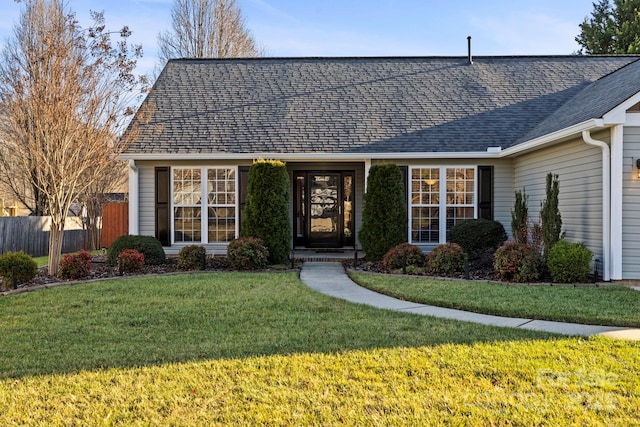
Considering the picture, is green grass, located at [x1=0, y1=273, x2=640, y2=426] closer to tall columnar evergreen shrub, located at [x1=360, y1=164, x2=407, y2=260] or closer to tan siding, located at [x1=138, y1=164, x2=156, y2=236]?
tall columnar evergreen shrub, located at [x1=360, y1=164, x2=407, y2=260]

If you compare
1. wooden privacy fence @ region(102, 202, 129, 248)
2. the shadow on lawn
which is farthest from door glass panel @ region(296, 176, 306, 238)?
wooden privacy fence @ region(102, 202, 129, 248)

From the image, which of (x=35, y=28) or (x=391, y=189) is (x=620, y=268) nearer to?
(x=391, y=189)

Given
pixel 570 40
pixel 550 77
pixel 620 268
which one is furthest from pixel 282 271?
pixel 570 40

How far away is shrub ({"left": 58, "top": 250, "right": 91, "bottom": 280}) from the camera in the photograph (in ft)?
26.9

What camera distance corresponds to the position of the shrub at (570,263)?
287 inches

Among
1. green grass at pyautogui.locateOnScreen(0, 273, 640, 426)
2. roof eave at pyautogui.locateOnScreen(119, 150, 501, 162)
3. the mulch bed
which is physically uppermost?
roof eave at pyautogui.locateOnScreen(119, 150, 501, 162)

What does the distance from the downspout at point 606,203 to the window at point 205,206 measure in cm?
724

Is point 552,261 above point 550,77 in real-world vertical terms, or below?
below

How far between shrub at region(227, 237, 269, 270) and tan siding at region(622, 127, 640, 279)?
595cm

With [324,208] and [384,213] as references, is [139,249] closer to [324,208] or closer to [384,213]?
[324,208]

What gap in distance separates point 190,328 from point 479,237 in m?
6.66

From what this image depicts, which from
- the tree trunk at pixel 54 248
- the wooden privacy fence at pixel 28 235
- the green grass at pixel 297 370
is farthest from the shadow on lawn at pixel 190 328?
the wooden privacy fence at pixel 28 235

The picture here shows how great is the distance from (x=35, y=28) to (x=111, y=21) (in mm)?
8979

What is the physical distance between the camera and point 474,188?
36.3 ft
